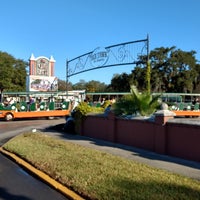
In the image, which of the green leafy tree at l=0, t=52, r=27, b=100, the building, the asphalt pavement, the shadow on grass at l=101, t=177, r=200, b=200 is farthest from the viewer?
the green leafy tree at l=0, t=52, r=27, b=100

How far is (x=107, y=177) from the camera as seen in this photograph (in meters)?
7.20

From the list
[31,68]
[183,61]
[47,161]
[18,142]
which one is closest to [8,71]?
[31,68]

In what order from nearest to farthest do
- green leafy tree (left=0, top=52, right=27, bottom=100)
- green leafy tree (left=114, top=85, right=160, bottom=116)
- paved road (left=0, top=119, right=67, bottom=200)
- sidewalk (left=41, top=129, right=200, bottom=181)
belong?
1. paved road (left=0, top=119, right=67, bottom=200)
2. sidewalk (left=41, top=129, right=200, bottom=181)
3. green leafy tree (left=114, top=85, right=160, bottom=116)
4. green leafy tree (left=0, top=52, right=27, bottom=100)

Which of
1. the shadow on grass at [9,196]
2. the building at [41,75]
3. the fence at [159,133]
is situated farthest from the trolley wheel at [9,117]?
the building at [41,75]

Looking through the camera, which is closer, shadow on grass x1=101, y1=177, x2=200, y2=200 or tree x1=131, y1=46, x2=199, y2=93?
shadow on grass x1=101, y1=177, x2=200, y2=200

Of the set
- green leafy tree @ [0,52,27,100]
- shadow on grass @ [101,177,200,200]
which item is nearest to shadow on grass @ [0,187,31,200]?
shadow on grass @ [101,177,200,200]

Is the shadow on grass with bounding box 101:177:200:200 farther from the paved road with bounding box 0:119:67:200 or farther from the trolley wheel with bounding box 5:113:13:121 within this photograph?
the trolley wheel with bounding box 5:113:13:121

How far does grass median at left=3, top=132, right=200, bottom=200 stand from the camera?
6.07 metres

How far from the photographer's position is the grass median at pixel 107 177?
19.9ft

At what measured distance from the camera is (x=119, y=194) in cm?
602

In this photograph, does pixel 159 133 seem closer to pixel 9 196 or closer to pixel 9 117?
pixel 9 196

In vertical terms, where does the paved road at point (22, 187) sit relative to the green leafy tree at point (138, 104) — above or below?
below

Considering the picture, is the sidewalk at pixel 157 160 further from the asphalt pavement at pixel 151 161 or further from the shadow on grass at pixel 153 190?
the shadow on grass at pixel 153 190

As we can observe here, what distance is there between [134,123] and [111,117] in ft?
5.47
